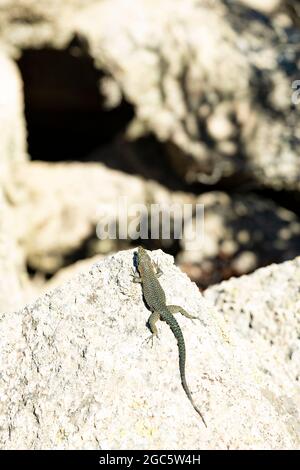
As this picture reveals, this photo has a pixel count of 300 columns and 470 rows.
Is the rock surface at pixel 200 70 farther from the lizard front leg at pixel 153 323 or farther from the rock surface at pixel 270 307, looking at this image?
the lizard front leg at pixel 153 323

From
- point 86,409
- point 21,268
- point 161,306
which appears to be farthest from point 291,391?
point 21,268

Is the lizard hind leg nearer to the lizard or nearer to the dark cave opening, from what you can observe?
the lizard

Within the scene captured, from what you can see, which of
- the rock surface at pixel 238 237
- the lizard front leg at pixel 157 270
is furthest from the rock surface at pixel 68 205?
the lizard front leg at pixel 157 270

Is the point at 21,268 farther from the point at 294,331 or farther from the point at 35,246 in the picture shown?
the point at 294,331

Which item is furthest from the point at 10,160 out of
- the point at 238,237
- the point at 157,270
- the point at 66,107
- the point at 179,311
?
the point at 179,311

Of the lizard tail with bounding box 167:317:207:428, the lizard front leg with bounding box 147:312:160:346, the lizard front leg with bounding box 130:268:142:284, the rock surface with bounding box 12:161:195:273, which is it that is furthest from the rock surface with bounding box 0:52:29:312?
the lizard tail with bounding box 167:317:207:428

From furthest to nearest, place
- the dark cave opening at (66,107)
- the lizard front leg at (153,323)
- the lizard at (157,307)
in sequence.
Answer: the dark cave opening at (66,107) < the lizard front leg at (153,323) < the lizard at (157,307)

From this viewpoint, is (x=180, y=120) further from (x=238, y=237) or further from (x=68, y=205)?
→ (x=68, y=205)
